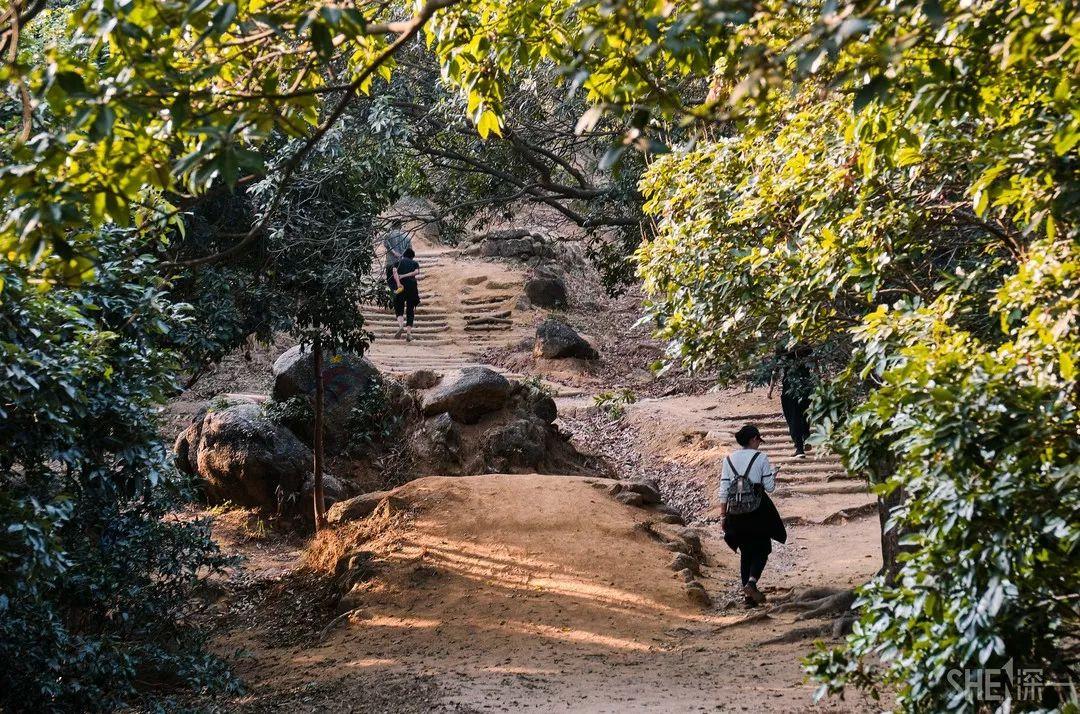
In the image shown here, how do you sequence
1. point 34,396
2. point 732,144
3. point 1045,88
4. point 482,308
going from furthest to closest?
point 482,308
point 732,144
point 34,396
point 1045,88

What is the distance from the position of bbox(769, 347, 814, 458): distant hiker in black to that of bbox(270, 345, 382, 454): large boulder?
608 centimetres

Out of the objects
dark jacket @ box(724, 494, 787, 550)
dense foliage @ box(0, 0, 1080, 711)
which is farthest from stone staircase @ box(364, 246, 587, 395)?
dense foliage @ box(0, 0, 1080, 711)

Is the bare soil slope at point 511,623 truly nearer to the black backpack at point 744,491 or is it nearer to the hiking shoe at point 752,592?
the hiking shoe at point 752,592

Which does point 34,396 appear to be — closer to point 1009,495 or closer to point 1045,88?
point 1009,495

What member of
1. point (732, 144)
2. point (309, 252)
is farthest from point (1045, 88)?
point (309, 252)

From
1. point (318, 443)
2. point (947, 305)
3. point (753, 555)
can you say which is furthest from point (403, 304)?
point (947, 305)

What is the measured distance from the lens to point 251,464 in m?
13.4

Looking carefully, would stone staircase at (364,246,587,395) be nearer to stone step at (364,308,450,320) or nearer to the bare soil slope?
stone step at (364,308,450,320)

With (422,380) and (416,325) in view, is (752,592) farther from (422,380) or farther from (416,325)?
(416,325)

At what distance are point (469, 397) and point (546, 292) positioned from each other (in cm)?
1234

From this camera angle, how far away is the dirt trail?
735 centimetres

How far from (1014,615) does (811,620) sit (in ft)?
17.4

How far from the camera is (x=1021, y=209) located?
4.58 metres

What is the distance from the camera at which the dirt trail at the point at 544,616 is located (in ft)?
24.1
